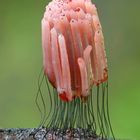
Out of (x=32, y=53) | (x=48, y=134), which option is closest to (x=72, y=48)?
(x=48, y=134)

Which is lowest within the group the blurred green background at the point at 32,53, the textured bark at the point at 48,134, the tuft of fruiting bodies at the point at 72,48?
the textured bark at the point at 48,134

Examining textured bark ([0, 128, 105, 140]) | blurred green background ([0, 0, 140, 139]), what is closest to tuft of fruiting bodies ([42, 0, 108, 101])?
textured bark ([0, 128, 105, 140])

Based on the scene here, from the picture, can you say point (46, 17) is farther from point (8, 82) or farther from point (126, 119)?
point (8, 82)

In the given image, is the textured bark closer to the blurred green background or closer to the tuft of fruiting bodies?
the tuft of fruiting bodies

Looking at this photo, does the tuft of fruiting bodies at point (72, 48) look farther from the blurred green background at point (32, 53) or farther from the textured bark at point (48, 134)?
the blurred green background at point (32, 53)

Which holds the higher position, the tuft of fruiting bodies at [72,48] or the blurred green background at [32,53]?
the blurred green background at [32,53]

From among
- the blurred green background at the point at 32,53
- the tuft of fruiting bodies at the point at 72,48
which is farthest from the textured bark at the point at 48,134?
the blurred green background at the point at 32,53

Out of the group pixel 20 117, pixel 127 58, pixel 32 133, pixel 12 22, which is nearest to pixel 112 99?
pixel 127 58

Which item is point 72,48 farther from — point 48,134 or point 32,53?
point 32,53
